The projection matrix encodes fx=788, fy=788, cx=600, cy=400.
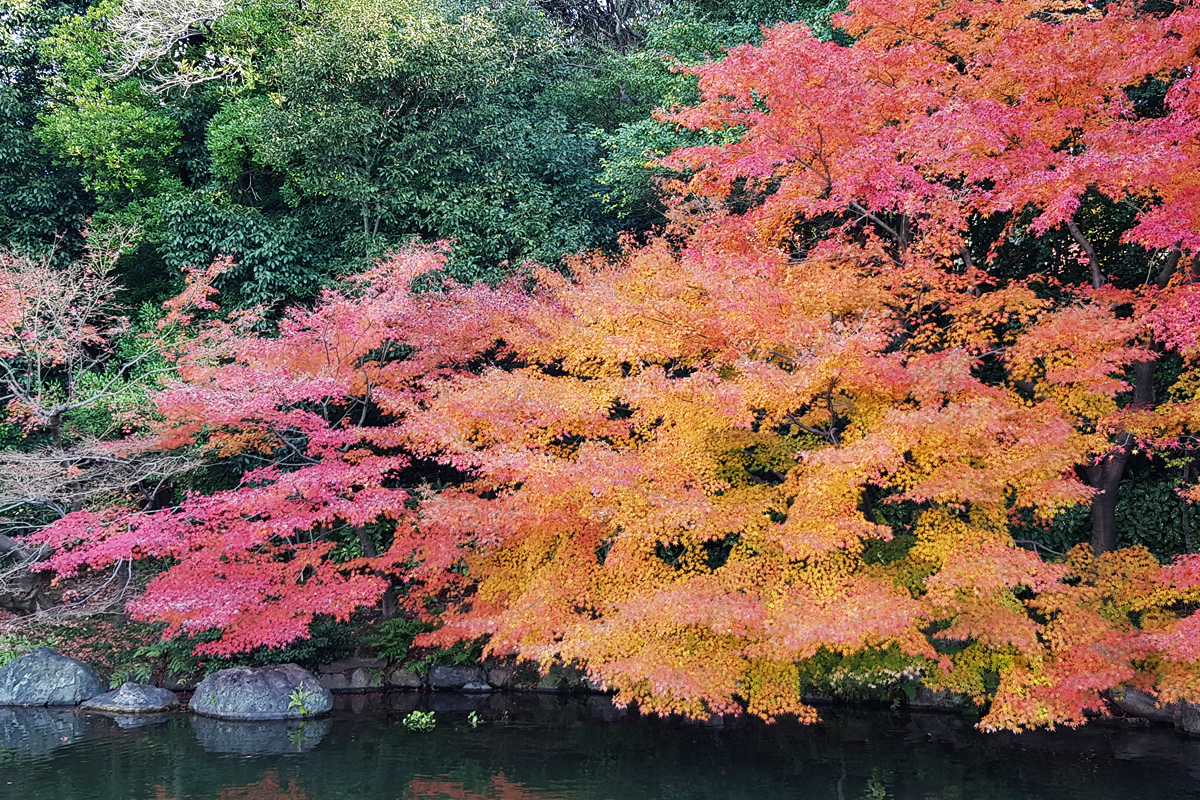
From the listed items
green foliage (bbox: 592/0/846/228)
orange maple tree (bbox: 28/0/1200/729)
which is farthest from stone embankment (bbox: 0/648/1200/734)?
green foliage (bbox: 592/0/846/228)

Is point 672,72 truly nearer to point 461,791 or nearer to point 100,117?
point 100,117

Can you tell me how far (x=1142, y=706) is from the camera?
10.4 meters

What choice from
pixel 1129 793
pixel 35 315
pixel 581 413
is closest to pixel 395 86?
pixel 35 315

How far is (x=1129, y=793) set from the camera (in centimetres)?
849

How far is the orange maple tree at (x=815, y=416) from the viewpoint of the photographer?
350 inches

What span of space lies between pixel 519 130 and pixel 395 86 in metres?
2.69

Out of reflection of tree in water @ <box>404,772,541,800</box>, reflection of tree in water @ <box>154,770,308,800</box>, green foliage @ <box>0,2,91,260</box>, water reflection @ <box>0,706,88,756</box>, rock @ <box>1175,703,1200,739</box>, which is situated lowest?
water reflection @ <box>0,706,88,756</box>

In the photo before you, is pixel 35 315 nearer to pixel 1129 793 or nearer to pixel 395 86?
pixel 395 86

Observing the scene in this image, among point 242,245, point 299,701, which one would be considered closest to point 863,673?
point 299,701

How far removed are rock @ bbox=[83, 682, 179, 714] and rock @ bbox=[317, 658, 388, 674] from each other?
7.36ft

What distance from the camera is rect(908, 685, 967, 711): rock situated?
11.3m

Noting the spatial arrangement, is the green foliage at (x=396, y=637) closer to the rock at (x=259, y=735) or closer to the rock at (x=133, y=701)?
the rock at (x=259, y=735)

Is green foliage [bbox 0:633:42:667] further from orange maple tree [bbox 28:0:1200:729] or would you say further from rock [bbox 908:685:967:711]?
rock [bbox 908:685:967:711]

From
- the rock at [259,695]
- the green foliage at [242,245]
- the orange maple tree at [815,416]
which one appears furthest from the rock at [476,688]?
the green foliage at [242,245]
